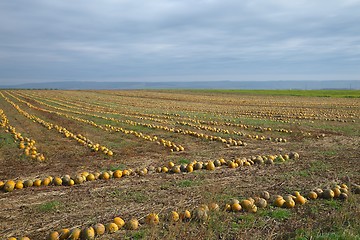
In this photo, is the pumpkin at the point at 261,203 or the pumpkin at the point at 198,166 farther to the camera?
the pumpkin at the point at 198,166

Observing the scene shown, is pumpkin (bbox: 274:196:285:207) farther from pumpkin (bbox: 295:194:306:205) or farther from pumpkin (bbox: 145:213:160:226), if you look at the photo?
pumpkin (bbox: 145:213:160:226)

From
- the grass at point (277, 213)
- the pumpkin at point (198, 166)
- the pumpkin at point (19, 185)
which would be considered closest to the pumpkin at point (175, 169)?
the pumpkin at point (198, 166)

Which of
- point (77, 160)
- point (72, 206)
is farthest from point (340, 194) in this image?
point (77, 160)

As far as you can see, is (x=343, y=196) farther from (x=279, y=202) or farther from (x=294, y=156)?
(x=294, y=156)

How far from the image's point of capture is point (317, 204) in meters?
7.02

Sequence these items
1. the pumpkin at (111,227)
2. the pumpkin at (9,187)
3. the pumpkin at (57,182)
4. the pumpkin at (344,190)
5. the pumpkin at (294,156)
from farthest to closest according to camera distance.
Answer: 1. the pumpkin at (294,156)
2. the pumpkin at (57,182)
3. the pumpkin at (9,187)
4. the pumpkin at (344,190)
5. the pumpkin at (111,227)

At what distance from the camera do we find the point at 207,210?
19.9 ft

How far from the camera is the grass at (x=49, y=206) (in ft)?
21.6

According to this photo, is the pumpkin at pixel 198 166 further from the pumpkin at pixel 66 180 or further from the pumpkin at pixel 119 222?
the pumpkin at pixel 119 222

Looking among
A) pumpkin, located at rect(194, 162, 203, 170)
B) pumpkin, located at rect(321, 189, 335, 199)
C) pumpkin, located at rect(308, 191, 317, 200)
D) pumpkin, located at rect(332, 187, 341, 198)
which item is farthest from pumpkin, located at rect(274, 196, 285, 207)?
pumpkin, located at rect(194, 162, 203, 170)

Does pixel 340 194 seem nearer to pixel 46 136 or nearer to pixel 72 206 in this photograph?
pixel 72 206

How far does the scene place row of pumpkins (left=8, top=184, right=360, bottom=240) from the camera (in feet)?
17.5

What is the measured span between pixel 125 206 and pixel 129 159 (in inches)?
172

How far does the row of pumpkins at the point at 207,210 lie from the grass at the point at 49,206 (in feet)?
4.15
